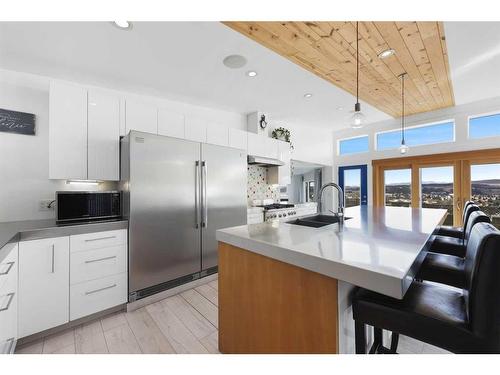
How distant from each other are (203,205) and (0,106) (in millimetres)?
2400

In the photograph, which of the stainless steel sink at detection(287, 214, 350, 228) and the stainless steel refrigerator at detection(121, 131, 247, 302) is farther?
the stainless steel refrigerator at detection(121, 131, 247, 302)

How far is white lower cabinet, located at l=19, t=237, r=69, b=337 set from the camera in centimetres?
175

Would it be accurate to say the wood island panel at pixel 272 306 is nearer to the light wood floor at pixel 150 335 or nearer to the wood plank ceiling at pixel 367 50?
the light wood floor at pixel 150 335

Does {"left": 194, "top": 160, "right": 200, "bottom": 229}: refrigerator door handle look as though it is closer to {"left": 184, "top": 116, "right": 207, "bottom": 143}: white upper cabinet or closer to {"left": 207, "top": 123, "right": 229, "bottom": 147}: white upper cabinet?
{"left": 184, "top": 116, "right": 207, "bottom": 143}: white upper cabinet

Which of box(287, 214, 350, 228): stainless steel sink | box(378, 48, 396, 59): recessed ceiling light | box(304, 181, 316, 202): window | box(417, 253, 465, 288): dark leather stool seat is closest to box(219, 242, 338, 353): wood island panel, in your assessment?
box(287, 214, 350, 228): stainless steel sink

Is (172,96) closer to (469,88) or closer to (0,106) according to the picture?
(0,106)

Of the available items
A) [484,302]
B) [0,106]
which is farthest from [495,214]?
[0,106]

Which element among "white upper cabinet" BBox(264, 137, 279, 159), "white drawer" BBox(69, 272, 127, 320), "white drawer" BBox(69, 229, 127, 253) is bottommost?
"white drawer" BBox(69, 272, 127, 320)

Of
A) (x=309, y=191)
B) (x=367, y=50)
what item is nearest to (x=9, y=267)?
(x=367, y=50)

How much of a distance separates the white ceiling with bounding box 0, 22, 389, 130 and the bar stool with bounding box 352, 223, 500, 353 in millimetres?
2372

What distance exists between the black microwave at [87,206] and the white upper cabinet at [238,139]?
1.90m

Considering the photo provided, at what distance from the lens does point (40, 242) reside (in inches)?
72.0

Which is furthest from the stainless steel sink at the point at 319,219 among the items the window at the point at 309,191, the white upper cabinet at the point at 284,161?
the window at the point at 309,191

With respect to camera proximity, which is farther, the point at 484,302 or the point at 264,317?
the point at 264,317
